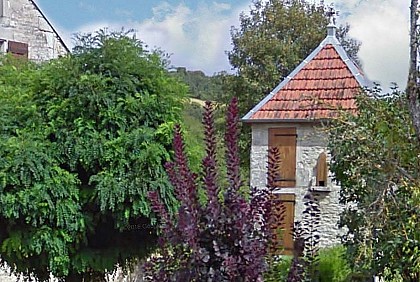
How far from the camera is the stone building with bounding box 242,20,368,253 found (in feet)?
33.3

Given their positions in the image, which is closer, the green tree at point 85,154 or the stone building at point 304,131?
the green tree at point 85,154

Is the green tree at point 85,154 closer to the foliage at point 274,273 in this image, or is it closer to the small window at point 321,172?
the foliage at point 274,273

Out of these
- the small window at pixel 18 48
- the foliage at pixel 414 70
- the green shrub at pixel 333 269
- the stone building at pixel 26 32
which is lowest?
the green shrub at pixel 333 269

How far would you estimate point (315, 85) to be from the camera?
34.8 feet

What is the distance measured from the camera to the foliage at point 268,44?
48.4 feet

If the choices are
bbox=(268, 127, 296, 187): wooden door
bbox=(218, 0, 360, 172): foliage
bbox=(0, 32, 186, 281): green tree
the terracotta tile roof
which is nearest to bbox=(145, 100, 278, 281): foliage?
bbox=(0, 32, 186, 281): green tree

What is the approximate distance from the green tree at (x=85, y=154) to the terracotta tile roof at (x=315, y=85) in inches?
192

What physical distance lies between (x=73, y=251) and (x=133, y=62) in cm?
190

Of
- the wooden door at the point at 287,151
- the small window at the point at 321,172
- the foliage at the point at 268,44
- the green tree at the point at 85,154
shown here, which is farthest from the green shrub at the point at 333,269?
the foliage at the point at 268,44

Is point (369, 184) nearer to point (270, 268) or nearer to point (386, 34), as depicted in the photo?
point (386, 34)

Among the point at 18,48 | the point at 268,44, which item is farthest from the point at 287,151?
the point at 18,48

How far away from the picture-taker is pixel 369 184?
5145 mm

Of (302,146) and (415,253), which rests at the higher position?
(302,146)

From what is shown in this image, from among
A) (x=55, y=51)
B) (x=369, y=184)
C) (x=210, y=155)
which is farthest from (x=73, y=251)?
(x=55, y=51)
